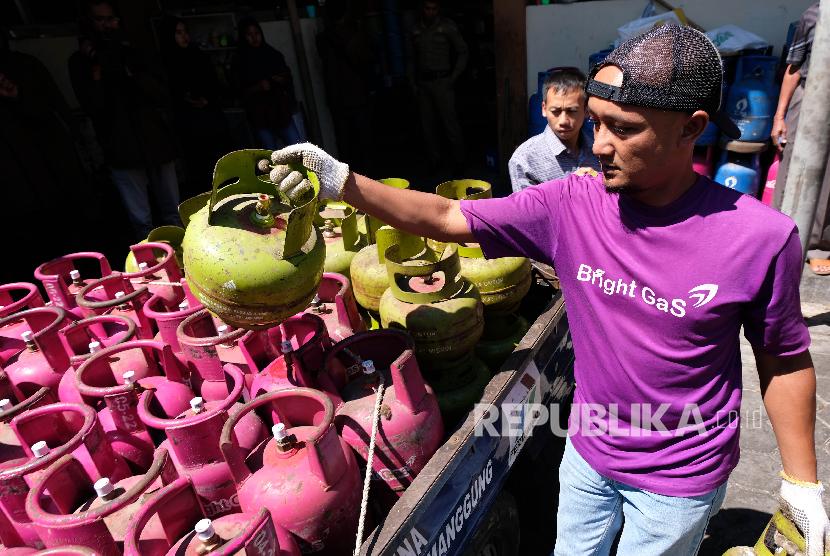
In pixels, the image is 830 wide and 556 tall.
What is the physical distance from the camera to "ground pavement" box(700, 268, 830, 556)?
2.69 m

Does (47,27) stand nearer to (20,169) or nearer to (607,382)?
(20,169)

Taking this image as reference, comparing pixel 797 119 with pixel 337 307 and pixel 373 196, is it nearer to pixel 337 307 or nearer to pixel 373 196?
pixel 337 307

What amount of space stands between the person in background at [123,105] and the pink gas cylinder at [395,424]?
415cm

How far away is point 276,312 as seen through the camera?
164cm

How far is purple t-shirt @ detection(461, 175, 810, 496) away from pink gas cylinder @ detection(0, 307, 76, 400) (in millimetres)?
1875

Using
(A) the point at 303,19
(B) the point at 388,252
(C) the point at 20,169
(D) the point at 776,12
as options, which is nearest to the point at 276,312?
(B) the point at 388,252

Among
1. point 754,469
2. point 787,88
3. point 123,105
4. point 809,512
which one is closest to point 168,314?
point 809,512

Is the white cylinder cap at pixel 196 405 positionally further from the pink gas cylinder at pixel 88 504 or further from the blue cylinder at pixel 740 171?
the blue cylinder at pixel 740 171

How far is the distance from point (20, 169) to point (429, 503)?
203 inches

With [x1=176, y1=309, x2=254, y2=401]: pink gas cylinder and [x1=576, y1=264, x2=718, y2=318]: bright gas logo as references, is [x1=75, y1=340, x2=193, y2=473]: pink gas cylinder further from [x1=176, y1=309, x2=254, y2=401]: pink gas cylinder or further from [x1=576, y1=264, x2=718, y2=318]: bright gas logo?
[x1=576, y1=264, x2=718, y2=318]: bright gas logo

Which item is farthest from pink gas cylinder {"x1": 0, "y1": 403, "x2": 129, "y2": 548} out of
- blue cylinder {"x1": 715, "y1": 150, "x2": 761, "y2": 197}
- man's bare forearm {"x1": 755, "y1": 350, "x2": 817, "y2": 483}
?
blue cylinder {"x1": 715, "y1": 150, "x2": 761, "y2": 197}

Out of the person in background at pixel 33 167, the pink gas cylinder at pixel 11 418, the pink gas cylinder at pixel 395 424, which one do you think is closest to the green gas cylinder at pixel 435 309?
the pink gas cylinder at pixel 395 424

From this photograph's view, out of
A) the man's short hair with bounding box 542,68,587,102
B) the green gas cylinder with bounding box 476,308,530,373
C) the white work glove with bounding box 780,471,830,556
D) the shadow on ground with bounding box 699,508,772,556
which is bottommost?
the shadow on ground with bounding box 699,508,772,556

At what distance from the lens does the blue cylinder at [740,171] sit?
4902mm
